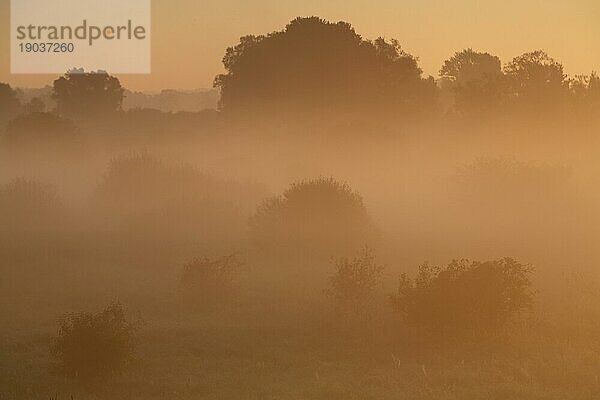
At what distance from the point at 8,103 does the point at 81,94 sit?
14.2 m

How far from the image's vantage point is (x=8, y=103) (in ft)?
321

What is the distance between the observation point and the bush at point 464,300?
25.3m

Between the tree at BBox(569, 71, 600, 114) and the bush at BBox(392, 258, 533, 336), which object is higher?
the tree at BBox(569, 71, 600, 114)

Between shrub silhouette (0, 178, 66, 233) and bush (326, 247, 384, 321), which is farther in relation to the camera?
shrub silhouette (0, 178, 66, 233)

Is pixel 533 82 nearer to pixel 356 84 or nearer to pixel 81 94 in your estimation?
pixel 356 84

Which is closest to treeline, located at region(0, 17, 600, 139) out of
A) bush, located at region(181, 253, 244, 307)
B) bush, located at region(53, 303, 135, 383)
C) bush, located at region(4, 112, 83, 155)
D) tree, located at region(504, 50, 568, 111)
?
tree, located at region(504, 50, 568, 111)

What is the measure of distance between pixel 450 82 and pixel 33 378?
7493 cm

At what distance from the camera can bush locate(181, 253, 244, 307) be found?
30.2 metres

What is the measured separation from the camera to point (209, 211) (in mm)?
49781

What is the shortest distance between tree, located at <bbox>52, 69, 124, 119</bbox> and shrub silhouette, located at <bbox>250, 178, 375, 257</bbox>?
53.6m

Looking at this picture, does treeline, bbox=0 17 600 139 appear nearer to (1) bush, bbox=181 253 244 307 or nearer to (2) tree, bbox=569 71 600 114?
(2) tree, bbox=569 71 600 114

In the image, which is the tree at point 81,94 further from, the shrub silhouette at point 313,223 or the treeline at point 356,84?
the shrub silhouette at point 313,223

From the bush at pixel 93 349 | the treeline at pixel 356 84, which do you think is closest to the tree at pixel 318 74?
the treeline at pixel 356 84

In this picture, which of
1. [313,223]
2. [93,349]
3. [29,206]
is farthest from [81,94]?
[93,349]
